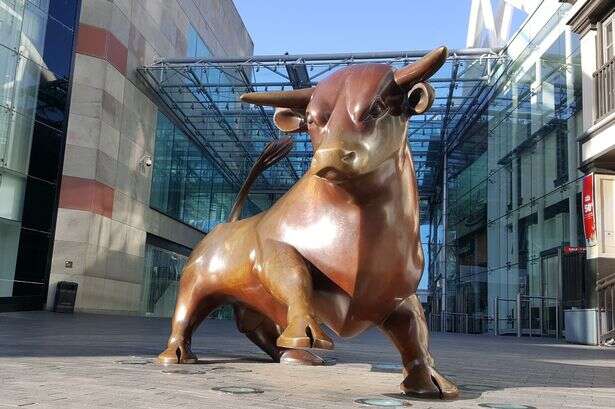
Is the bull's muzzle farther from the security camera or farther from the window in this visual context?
the security camera

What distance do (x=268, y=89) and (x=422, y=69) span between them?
19.3m

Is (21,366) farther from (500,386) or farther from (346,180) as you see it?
(500,386)

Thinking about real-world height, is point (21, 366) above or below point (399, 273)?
below

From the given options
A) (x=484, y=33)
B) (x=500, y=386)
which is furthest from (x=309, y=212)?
(x=484, y=33)

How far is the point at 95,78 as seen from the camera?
66.3 ft

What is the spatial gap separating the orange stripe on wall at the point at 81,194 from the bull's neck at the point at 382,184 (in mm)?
18064

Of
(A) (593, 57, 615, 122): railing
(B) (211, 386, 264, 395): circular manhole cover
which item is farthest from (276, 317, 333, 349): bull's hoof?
(A) (593, 57, 615, 122): railing

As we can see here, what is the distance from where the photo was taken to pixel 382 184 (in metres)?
2.89

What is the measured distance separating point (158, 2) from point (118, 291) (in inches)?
453

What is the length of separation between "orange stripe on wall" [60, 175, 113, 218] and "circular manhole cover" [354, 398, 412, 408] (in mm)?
17969

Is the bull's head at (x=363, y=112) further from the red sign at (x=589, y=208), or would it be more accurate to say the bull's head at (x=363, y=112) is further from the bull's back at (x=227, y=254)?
the red sign at (x=589, y=208)

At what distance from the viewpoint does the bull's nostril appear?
250cm

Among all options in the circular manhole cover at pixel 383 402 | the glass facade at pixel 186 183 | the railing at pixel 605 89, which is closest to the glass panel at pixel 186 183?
the glass facade at pixel 186 183

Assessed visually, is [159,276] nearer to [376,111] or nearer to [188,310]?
[188,310]
